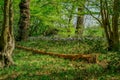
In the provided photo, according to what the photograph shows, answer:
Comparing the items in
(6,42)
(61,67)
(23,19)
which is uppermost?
(23,19)

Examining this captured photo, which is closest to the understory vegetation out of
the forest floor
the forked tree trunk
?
the forest floor

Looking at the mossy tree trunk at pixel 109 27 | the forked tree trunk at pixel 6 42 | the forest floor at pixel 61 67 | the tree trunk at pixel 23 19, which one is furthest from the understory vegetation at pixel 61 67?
the tree trunk at pixel 23 19

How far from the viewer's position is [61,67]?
14.4 meters

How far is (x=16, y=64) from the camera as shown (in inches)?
605

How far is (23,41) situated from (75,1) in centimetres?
594

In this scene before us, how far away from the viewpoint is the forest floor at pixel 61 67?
12.3 metres

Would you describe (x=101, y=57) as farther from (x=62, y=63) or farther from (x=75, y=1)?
(x=75, y=1)

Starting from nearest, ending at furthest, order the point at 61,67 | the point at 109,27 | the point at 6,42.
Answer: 1. the point at 61,67
2. the point at 6,42
3. the point at 109,27

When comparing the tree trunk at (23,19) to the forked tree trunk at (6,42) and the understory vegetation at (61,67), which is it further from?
the forked tree trunk at (6,42)

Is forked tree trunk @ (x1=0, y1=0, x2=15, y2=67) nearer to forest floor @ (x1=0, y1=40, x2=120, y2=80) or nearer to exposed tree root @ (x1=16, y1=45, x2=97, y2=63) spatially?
forest floor @ (x1=0, y1=40, x2=120, y2=80)

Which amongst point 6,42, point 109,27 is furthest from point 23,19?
point 6,42

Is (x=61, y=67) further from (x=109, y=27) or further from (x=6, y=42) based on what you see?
(x=109, y=27)

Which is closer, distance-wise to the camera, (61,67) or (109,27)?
(61,67)

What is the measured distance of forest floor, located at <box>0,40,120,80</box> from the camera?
40.3 feet
